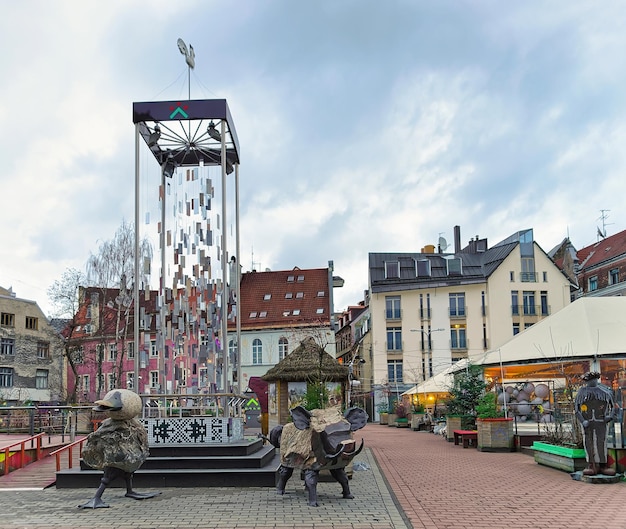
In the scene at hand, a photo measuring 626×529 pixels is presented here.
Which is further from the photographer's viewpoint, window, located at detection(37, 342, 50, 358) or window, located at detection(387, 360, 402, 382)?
window, located at detection(387, 360, 402, 382)

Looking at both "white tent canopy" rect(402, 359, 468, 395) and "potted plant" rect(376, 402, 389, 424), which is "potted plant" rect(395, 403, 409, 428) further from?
"white tent canopy" rect(402, 359, 468, 395)

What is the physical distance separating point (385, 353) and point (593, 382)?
1657 inches

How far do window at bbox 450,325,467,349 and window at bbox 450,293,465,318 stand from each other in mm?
917

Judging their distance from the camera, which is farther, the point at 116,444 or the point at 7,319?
the point at 7,319

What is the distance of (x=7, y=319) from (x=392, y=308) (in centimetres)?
2745

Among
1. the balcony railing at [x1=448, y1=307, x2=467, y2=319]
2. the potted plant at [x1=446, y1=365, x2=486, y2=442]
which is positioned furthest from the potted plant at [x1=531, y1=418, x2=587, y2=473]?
the balcony railing at [x1=448, y1=307, x2=467, y2=319]

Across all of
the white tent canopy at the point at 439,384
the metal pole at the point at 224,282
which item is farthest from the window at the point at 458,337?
the metal pole at the point at 224,282

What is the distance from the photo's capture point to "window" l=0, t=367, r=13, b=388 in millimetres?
50281

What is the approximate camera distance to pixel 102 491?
10164mm

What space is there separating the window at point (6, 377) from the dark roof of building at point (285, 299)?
16158 millimetres

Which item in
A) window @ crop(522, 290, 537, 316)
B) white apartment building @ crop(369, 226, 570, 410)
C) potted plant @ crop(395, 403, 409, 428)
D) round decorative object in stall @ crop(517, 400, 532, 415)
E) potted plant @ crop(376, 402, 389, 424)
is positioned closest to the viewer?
round decorative object in stall @ crop(517, 400, 532, 415)

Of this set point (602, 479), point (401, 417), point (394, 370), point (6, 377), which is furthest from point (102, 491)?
point (394, 370)

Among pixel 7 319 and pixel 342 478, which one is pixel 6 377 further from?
pixel 342 478

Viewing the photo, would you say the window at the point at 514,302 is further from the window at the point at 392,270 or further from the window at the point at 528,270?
the window at the point at 392,270
